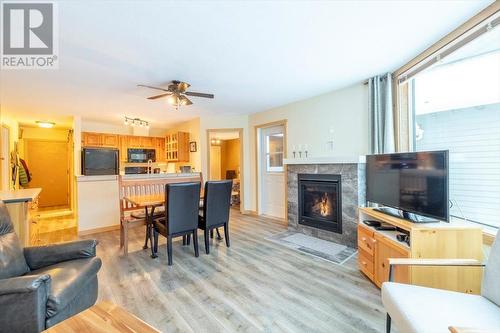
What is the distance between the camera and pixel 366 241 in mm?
2385

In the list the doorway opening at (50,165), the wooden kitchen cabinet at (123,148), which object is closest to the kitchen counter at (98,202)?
the wooden kitchen cabinet at (123,148)

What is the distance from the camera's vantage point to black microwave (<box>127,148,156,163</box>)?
19.4 ft

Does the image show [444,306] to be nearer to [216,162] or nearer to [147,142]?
[147,142]

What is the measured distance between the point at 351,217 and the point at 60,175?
842 cm

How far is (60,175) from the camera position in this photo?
6.98 meters

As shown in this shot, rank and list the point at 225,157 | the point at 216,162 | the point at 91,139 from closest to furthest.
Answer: the point at 91,139, the point at 216,162, the point at 225,157

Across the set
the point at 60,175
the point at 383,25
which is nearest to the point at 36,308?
the point at 383,25

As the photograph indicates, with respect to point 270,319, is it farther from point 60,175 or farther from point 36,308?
point 60,175

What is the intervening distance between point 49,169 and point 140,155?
3283 millimetres

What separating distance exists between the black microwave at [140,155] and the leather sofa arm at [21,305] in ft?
16.9

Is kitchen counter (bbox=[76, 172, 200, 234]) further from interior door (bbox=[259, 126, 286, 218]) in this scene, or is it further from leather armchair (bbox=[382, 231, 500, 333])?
leather armchair (bbox=[382, 231, 500, 333])

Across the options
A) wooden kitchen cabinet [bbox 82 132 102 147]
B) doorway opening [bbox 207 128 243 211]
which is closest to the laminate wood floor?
wooden kitchen cabinet [bbox 82 132 102 147]

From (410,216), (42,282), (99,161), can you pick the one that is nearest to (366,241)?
(410,216)

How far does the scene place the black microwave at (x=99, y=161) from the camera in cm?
462
